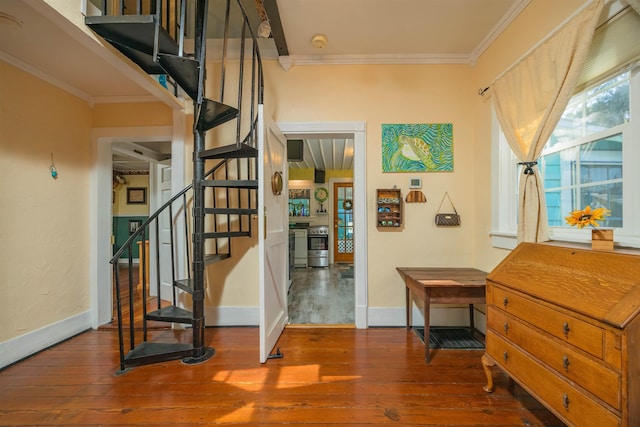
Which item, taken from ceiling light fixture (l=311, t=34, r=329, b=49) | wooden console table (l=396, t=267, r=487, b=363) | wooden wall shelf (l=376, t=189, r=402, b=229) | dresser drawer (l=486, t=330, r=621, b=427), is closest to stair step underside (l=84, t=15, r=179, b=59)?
ceiling light fixture (l=311, t=34, r=329, b=49)

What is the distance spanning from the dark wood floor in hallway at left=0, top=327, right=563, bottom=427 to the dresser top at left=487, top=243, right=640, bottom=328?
0.75 meters

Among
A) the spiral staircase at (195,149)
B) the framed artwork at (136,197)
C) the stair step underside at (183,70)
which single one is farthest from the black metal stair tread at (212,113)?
the framed artwork at (136,197)

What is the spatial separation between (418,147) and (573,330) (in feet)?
6.21

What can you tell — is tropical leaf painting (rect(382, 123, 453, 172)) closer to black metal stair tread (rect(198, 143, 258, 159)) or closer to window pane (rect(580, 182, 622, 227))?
window pane (rect(580, 182, 622, 227))

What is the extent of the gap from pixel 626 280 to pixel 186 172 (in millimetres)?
3034

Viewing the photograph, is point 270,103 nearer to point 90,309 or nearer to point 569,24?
point 569,24

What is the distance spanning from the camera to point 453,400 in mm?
1592

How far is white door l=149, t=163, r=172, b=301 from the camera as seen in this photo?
3.35 meters

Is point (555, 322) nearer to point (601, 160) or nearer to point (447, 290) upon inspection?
point (447, 290)

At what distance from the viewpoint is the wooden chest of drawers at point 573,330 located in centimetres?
93

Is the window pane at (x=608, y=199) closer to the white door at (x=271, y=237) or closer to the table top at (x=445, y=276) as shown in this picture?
the table top at (x=445, y=276)

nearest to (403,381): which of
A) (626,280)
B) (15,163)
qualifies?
(626,280)

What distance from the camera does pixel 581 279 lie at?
1.17 metres

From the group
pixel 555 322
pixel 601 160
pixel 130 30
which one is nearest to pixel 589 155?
pixel 601 160
